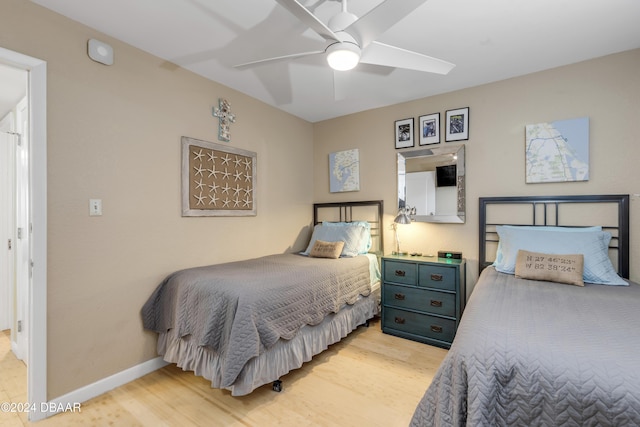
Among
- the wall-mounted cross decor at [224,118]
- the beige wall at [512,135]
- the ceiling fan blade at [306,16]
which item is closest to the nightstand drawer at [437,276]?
the beige wall at [512,135]

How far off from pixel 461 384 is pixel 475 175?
236cm

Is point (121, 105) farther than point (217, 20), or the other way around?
point (121, 105)

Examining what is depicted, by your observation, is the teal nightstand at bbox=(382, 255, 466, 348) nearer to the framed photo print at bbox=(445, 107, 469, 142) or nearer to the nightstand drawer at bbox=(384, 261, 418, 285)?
the nightstand drawer at bbox=(384, 261, 418, 285)

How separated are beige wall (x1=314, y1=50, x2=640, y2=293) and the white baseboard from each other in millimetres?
2574

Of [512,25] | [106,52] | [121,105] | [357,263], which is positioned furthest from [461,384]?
[106,52]

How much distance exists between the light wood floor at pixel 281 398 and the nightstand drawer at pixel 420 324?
8.6 inches

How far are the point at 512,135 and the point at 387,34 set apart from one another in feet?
5.16

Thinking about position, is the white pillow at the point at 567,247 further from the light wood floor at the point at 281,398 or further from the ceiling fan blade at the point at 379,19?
the ceiling fan blade at the point at 379,19

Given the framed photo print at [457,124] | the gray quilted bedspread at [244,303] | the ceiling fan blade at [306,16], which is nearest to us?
the ceiling fan blade at [306,16]

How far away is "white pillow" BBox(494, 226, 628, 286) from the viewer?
6.79ft

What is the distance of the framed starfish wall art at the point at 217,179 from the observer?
2605mm

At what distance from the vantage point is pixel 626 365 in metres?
0.94

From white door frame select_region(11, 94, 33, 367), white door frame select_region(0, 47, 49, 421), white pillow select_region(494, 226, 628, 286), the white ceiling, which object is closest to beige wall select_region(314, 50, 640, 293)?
the white ceiling

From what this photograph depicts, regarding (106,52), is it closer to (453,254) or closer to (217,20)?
(217,20)
